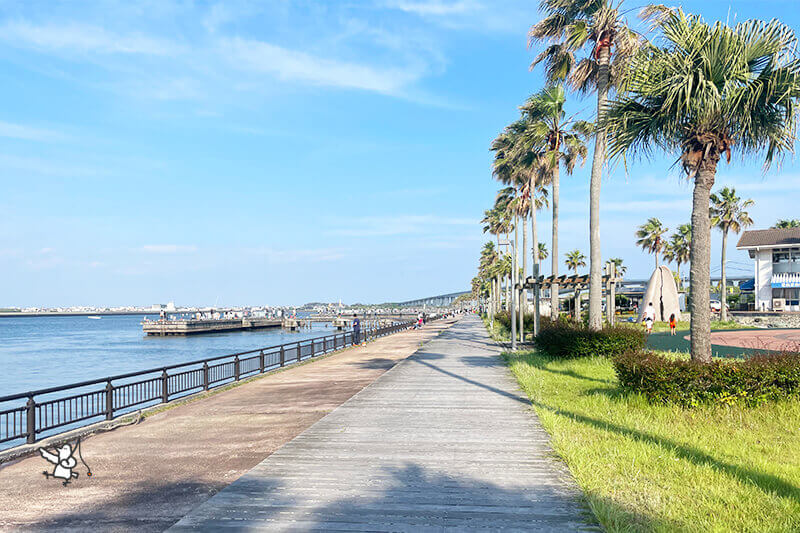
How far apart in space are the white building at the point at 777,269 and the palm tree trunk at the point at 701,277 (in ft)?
149

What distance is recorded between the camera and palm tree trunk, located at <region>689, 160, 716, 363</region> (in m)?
12.0

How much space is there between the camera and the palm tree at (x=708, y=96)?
12.1 m

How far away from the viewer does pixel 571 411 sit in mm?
11492

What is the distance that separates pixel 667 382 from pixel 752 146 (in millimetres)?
5790

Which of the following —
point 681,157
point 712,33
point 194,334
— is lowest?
point 194,334

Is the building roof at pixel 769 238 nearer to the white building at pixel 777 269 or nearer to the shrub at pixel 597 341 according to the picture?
the white building at pixel 777 269

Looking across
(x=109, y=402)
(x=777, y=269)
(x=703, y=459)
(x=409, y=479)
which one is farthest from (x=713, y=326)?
(x=409, y=479)

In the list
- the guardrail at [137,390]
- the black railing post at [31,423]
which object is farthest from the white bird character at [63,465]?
the black railing post at [31,423]

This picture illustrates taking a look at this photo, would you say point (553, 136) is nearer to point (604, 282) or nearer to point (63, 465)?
point (604, 282)

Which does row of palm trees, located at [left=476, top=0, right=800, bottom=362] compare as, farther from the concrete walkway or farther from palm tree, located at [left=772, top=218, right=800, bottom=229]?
palm tree, located at [left=772, top=218, right=800, bottom=229]

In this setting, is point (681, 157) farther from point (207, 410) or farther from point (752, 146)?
point (207, 410)

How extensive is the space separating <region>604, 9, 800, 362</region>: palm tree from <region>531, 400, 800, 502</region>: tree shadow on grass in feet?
11.0

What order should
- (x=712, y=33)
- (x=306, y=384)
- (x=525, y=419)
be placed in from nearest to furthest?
(x=525, y=419) → (x=712, y=33) → (x=306, y=384)

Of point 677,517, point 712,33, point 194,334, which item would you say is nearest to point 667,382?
point 677,517
